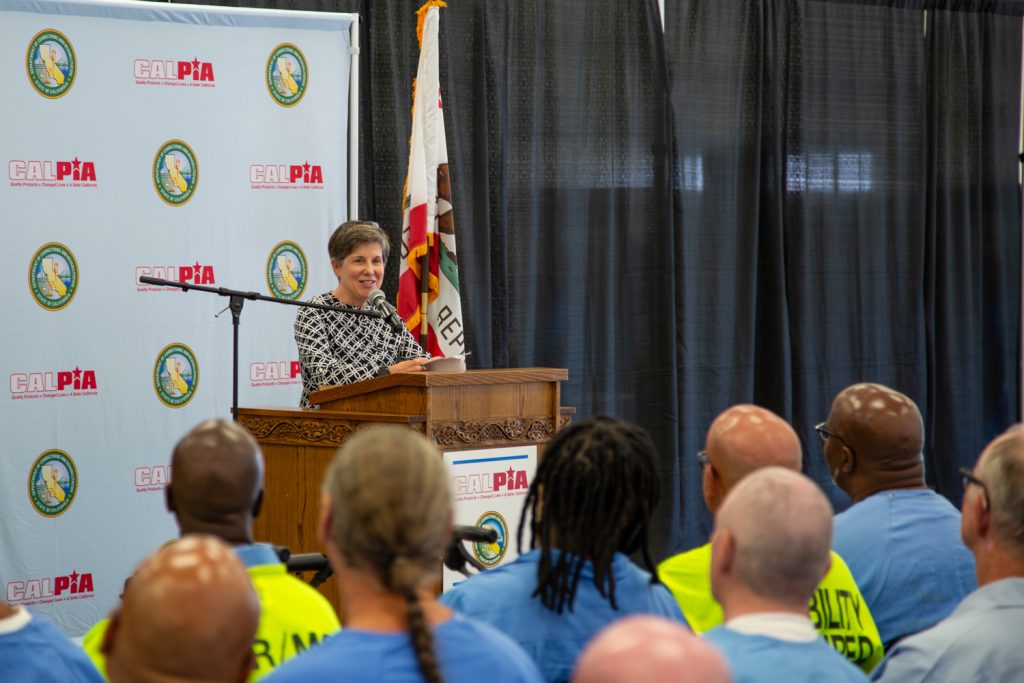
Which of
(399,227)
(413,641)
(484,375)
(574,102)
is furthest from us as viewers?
(574,102)

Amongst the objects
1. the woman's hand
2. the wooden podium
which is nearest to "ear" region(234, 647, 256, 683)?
the wooden podium

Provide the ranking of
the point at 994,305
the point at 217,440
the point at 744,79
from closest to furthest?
the point at 217,440 → the point at 744,79 → the point at 994,305

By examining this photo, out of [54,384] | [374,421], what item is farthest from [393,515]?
[54,384]

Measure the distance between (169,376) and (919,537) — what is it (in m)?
3.30

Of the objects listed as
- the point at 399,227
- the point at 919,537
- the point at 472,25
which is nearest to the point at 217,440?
the point at 919,537

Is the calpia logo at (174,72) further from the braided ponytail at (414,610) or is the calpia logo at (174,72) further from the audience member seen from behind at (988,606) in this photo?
the braided ponytail at (414,610)

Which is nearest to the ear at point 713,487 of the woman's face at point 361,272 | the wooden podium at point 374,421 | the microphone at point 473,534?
the microphone at point 473,534

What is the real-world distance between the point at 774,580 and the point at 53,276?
3.83m

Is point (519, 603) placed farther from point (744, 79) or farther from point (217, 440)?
point (744, 79)

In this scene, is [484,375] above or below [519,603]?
above

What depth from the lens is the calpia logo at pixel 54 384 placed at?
4.77 m

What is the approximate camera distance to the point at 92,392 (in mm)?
4887

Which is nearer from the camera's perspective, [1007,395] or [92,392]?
[92,392]

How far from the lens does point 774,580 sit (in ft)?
5.64
